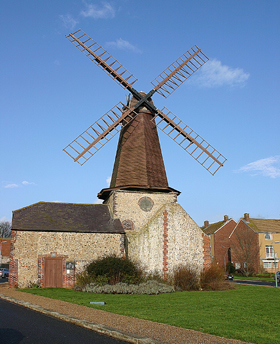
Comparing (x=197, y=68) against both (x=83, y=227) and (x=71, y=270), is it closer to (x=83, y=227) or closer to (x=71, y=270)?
(x=83, y=227)

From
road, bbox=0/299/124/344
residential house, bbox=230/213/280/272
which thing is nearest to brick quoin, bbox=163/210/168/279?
road, bbox=0/299/124/344

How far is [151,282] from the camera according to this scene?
61.5ft

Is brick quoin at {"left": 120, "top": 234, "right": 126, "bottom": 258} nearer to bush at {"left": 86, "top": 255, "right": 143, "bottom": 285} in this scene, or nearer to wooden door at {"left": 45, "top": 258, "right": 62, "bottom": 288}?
bush at {"left": 86, "top": 255, "right": 143, "bottom": 285}

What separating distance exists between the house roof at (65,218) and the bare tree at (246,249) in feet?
86.3

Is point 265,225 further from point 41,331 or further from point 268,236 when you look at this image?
point 41,331

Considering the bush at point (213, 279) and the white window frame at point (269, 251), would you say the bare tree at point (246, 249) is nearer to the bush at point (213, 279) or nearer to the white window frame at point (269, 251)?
the white window frame at point (269, 251)

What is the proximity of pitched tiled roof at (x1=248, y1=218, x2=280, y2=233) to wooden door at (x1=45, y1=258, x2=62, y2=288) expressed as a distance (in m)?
32.1

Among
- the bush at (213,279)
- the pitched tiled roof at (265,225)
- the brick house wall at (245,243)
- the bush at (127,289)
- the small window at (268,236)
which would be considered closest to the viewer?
the bush at (127,289)

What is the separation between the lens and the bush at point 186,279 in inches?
766

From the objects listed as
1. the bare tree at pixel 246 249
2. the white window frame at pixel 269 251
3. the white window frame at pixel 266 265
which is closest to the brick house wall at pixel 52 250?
the bare tree at pixel 246 249

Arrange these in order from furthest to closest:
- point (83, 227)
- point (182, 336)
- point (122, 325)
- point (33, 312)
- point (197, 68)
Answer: point (197, 68), point (83, 227), point (33, 312), point (122, 325), point (182, 336)

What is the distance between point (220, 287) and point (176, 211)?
17.2 ft

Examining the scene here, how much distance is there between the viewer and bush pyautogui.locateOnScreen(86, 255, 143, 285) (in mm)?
18172

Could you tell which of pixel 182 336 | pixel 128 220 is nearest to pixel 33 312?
pixel 182 336
